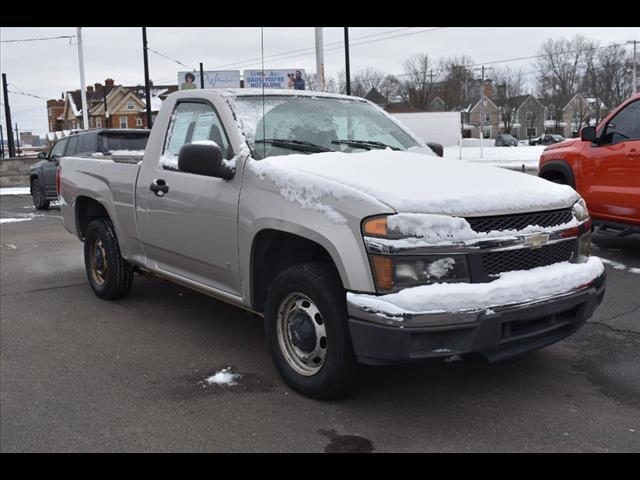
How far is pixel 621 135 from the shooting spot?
24.3 ft

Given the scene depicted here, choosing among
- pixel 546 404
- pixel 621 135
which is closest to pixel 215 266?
pixel 546 404

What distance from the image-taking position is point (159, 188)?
497 cm

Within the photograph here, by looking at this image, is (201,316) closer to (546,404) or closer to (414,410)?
(414,410)

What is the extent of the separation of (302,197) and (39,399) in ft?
6.65

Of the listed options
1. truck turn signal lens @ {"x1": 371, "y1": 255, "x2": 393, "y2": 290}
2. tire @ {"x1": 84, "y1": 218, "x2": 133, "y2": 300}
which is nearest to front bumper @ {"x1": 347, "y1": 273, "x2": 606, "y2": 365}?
truck turn signal lens @ {"x1": 371, "y1": 255, "x2": 393, "y2": 290}

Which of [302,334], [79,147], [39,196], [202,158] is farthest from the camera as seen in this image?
[39,196]

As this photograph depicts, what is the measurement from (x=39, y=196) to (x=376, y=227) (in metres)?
15.0

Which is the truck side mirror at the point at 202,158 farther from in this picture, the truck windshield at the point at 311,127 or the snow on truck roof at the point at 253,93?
the snow on truck roof at the point at 253,93

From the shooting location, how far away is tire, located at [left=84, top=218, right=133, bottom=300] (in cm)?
605

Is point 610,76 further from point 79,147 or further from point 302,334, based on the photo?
point 302,334

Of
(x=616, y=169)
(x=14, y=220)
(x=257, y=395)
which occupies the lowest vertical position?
(x=257, y=395)

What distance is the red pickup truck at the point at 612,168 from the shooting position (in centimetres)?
718

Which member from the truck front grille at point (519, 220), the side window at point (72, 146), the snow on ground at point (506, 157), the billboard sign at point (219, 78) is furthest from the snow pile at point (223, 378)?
the billboard sign at point (219, 78)

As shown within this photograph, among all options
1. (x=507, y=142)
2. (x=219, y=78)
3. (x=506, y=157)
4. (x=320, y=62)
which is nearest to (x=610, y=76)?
(x=507, y=142)
